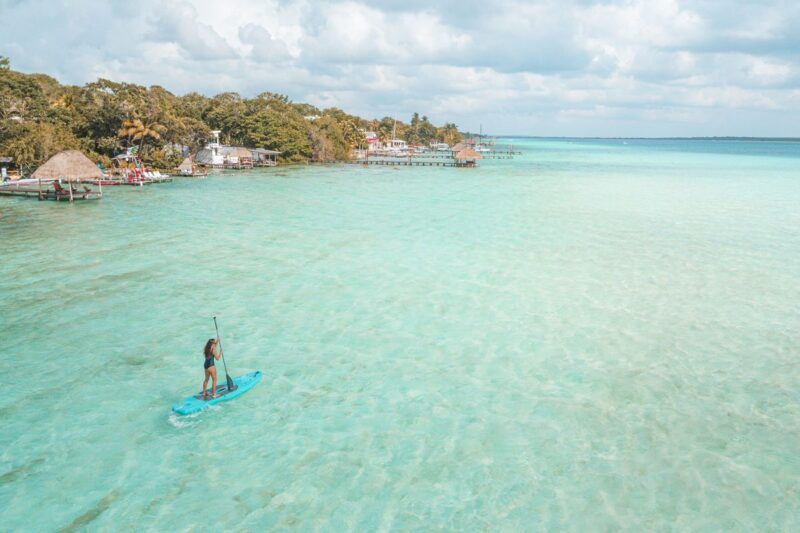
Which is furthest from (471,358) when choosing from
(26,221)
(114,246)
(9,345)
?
(26,221)

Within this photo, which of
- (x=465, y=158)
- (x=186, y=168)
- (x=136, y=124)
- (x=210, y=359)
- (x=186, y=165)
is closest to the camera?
(x=210, y=359)

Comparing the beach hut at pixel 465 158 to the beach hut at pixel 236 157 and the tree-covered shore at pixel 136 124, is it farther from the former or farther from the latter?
the beach hut at pixel 236 157

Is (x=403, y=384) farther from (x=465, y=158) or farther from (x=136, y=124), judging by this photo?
(x=465, y=158)

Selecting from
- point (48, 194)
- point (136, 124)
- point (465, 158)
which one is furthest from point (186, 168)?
point (465, 158)

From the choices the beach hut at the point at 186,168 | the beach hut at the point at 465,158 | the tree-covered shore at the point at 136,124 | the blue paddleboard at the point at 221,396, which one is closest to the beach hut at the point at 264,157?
the tree-covered shore at the point at 136,124

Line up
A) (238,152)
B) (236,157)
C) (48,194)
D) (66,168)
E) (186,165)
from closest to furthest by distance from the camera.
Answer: (66,168)
(48,194)
(186,165)
(236,157)
(238,152)

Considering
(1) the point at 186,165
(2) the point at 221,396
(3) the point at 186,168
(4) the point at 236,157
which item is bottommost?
(2) the point at 221,396

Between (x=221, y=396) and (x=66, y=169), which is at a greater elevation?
(x=66, y=169)
